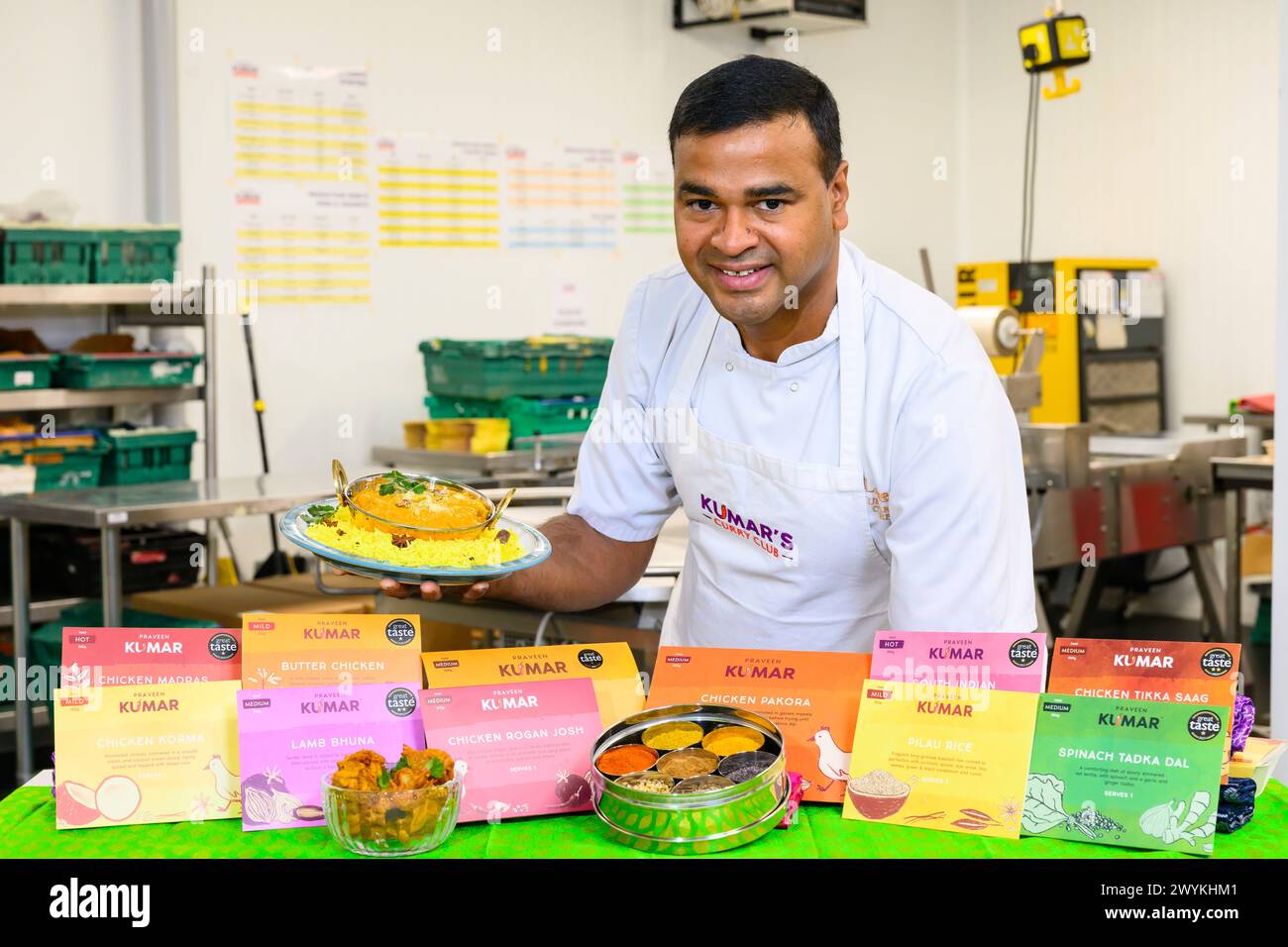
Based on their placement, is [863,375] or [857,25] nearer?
[863,375]

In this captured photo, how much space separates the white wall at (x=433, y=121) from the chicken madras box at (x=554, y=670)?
4.23m

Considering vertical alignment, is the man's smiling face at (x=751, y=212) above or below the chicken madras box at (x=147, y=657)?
above

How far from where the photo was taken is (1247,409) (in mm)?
5801

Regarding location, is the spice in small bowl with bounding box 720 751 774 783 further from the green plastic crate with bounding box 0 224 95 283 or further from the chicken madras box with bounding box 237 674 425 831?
the green plastic crate with bounding box 0 224 95 283

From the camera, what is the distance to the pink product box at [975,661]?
1505mm

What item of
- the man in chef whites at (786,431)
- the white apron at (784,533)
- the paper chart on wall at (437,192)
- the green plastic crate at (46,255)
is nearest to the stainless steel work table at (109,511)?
the green plastic crate at (46,255)

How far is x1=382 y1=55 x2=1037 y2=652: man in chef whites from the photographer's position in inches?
68.8

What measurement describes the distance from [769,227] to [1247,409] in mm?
4630

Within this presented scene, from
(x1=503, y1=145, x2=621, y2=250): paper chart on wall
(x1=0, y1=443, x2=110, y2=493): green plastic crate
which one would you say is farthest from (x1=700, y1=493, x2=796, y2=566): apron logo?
(x1=503, y1=145, x2=621, y2=250): paper chart on wall

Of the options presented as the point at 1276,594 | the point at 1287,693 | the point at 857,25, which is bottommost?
the point at 1287,693

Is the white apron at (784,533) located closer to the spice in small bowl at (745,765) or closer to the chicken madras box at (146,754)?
the spice in small bowl at (745,765)

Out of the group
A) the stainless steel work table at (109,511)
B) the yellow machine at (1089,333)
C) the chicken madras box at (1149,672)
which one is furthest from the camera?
the yellow machine at (1089,333)
